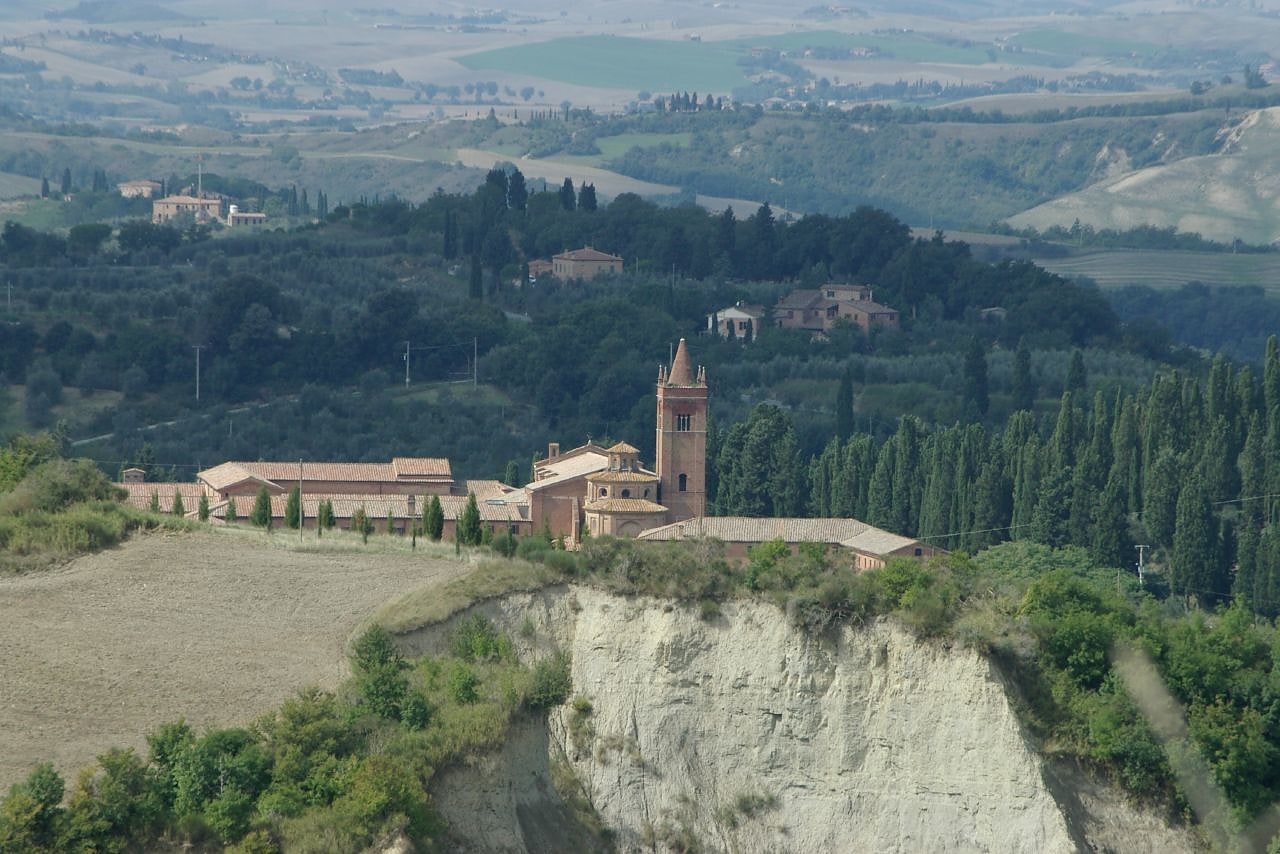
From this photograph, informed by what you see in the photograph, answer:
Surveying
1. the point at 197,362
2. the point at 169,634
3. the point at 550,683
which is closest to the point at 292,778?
the point at 169,634

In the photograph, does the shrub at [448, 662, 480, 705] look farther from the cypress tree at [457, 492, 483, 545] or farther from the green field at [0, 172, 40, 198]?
the green field at [0, 172, 40, 198]

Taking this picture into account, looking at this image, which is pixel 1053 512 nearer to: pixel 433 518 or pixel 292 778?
pixel 433 518

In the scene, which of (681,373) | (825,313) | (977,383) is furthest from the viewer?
(825,313)

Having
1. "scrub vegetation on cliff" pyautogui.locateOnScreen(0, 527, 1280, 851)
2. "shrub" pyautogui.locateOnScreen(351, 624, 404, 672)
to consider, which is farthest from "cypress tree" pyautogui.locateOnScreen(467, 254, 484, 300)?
"shrub" pyautogui.locateOnScreen(351, 624, 404, 672)

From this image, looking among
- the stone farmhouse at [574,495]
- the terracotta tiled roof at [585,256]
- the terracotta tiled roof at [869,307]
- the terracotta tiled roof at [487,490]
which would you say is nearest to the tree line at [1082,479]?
the stone farmhouse at [574,495]

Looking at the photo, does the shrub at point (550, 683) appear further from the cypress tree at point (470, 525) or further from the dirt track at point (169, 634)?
the cypress tree at point (470, 525)

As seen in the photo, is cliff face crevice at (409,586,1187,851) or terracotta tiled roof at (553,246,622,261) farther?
terracotta tiled roof at (553,246,622,261)
